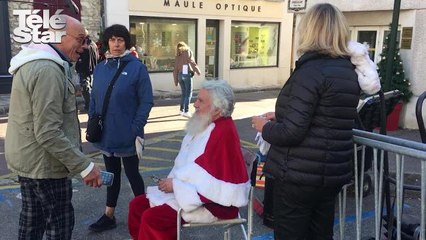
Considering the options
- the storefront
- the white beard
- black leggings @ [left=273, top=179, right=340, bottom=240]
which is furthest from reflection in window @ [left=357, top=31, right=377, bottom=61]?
black leggings @ [left=273, top=179, right=340, bottom=240]

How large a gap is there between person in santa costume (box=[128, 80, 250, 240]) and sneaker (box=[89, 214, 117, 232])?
3.01 ft

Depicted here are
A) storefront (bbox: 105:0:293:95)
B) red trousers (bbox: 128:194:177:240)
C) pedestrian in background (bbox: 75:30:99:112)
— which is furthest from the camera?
storefront (bbox: 105:0:293:95)

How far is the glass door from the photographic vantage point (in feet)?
50.1

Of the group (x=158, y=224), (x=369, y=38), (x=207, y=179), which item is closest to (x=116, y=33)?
(x=207, y=179)

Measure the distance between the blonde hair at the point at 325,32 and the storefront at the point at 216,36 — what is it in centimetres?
1090

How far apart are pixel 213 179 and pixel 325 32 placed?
118cm

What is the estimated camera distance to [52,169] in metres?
2.56

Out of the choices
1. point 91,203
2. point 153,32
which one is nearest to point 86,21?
point 153,32

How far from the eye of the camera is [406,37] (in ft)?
26.5

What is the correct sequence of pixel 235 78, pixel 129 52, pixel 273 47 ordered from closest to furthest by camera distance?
pixel 129 52 < pixel 235 78 < pixel 273 47

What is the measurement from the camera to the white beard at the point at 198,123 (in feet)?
9.85

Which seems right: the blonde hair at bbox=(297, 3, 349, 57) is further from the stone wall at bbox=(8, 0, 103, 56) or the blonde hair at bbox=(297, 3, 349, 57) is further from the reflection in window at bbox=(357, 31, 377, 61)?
the stone wall at bbox=(8, 0, 103, 56)

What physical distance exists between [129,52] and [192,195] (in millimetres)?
1529

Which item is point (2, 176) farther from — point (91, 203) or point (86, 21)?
point (86, 21)
